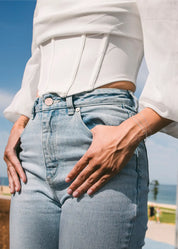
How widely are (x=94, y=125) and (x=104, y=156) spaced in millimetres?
100

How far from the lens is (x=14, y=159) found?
1030 millimetres

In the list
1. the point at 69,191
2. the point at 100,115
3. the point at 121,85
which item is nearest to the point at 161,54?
the point at 121,85

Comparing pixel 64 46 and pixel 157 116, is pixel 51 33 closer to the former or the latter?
pixel 64 46

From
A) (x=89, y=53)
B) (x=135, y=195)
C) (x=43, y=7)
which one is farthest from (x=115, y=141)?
(x=43, y=7)

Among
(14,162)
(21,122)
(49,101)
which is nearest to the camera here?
(49,101)

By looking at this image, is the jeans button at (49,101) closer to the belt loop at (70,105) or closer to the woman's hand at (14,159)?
the belt loop at (70,105)

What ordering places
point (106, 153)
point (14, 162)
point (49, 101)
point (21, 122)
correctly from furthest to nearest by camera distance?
point (21, 122)
point (14, 162)
point (49, 101)
point (106, 153)

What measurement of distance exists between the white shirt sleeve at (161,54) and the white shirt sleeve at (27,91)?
0.59m

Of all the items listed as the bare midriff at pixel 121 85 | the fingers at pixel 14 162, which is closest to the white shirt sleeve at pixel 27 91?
the fingers at pixel 14 162

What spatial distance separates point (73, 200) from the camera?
784 millimetres

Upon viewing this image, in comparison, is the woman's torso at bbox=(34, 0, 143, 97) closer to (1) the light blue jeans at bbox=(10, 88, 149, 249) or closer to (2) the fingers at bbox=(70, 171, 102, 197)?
(1) the light blue jeans at bbox=(10, 88, 149, 249)

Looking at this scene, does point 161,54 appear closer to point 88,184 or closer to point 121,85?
point 121,85

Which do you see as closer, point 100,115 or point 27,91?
point 100,115

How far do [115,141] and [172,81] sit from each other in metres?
0.23
